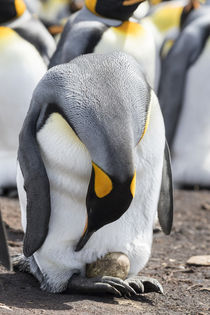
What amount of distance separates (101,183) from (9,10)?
3224 millimetres

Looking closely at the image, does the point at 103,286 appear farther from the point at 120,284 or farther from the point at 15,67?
the point at 15,67

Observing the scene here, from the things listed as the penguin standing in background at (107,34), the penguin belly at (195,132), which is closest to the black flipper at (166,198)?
the penguin standing in background at (107,34)

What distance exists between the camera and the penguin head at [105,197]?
304cm

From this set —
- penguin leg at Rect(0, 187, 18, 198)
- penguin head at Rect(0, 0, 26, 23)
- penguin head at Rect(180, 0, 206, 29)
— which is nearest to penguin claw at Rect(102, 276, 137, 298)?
penguin leg at Rect(0, 187, 18, 198)

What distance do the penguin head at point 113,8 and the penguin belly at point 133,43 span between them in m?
0.08

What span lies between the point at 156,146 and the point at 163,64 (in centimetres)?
335

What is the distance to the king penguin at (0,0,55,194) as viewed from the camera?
5.78 meters

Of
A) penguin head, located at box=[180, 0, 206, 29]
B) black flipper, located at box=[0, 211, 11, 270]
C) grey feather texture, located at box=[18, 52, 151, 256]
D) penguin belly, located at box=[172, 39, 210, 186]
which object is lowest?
penguin belly, located at box=[172, 39, 210, 186]

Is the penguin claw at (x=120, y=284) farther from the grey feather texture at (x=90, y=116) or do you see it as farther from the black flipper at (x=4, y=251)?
the black flipper at (x=4, y=251)

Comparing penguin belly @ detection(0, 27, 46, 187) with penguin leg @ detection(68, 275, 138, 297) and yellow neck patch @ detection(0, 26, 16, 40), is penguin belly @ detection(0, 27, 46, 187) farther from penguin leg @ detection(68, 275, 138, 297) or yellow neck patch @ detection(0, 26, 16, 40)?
penguin leg @ detection(68, 275, 138, 297)

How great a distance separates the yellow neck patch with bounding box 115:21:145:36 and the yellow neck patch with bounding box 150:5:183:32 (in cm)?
268

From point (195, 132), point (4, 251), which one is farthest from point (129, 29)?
point (4, 251)

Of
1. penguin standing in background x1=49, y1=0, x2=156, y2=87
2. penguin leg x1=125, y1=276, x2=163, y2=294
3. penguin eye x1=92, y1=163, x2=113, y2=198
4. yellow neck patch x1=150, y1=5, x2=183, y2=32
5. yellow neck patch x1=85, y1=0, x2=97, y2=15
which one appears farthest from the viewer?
yellow neck patch x1=150, y1=5, x2=183, y2=32

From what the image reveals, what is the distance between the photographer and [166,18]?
8.55 metres
